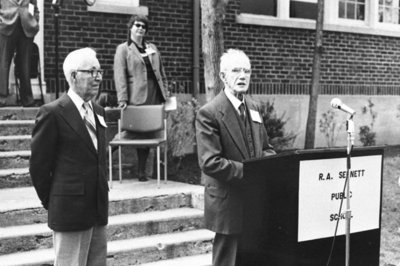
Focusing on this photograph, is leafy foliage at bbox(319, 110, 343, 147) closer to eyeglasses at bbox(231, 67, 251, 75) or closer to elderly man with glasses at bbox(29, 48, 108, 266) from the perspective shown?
eyeglasses at bbox(231, 67, 251, 75)

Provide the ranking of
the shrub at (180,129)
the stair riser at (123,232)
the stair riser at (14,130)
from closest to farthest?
the stair riser at (123,232) → the stair riser at (14,130) → the shrub at (180,129)

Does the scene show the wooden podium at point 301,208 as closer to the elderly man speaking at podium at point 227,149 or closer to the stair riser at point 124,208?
the elderly man speaking at podium at point 227,149

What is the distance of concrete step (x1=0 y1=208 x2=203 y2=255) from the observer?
566cm

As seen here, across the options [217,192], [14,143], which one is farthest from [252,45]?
[217,192]

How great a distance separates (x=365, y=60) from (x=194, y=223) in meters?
7.97

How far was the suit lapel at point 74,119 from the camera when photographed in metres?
3.80

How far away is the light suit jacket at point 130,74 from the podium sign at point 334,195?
13.8ft

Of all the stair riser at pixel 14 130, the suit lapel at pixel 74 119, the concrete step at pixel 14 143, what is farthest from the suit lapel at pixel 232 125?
the stair riser at pixel 14 130

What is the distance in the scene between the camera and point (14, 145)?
25.7ft

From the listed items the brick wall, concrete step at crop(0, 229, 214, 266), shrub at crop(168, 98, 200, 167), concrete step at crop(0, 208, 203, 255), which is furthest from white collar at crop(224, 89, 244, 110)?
the brick wall

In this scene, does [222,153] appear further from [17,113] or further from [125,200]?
[17,113]

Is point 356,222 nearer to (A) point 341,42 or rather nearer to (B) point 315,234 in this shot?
(B) point 315,234

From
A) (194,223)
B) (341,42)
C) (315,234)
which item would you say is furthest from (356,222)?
(341,42)

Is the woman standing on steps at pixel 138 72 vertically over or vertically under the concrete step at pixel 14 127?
over
